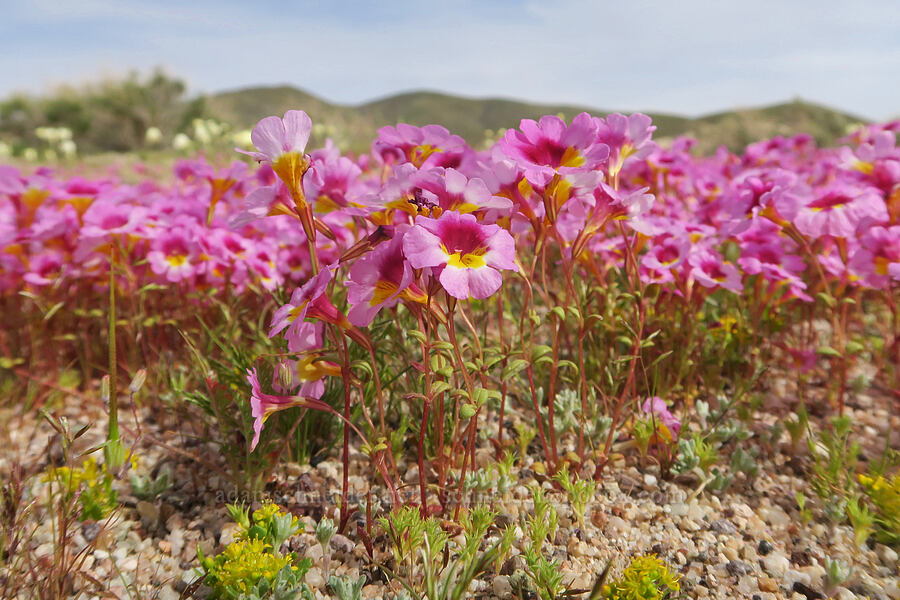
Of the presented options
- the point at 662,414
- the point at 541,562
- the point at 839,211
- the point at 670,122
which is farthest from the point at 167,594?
the point at 670,122

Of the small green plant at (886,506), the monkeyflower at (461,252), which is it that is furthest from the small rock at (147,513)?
the small green plant at (886,506)

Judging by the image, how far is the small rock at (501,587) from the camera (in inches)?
69.0

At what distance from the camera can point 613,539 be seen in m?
1.98

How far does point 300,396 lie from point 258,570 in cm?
49

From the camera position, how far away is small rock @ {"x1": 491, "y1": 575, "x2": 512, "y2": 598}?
1752mm

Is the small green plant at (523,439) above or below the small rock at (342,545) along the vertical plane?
above

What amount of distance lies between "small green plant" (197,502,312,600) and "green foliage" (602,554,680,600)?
33.2 inches

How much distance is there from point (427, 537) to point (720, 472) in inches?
49.8

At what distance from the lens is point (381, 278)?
153 cm

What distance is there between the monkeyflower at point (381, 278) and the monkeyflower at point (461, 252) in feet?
0.28

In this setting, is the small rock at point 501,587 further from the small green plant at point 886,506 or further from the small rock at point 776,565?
the small green plant at point 886,506

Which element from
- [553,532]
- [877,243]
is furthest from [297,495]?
[877,243]

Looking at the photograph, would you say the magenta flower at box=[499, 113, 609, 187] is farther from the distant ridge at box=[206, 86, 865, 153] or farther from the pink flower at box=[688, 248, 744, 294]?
the pink flower at box=[688, 248, 744, 294]

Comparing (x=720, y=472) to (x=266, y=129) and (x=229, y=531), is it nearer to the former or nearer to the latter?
(x=229, y=531)
